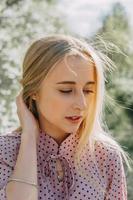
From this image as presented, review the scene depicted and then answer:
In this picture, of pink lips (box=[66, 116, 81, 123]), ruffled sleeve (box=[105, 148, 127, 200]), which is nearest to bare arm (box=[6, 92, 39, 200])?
pink lips (box=[66, 116, 81, 123])

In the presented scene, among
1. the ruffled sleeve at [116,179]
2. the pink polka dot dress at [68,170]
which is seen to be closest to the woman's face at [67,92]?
the pink polka dot dress at [68,170]

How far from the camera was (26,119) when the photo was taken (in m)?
2.57

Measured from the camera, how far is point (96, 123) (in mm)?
2537

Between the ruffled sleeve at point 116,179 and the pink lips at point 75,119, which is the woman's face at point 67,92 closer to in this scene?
the pink lips at point 75,119

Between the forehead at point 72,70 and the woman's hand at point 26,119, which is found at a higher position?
the forehead at point 72,70

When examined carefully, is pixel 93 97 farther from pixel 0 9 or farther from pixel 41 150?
pixel 0 9

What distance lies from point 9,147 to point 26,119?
127mm

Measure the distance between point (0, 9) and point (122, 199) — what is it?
8223 millimetres

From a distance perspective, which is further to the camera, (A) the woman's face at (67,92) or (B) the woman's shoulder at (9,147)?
(B) the woman's shoulder at (9,147)

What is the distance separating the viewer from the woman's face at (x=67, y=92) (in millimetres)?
2375

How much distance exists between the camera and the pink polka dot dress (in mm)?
2469

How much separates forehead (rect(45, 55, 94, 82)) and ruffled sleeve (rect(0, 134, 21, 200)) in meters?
0.27

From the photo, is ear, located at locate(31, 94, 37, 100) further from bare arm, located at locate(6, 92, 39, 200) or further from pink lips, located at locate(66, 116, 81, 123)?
pink lips, located at locate(66, 116, 81, 123)

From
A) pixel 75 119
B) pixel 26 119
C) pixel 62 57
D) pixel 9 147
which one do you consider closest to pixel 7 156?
pixel 9 147
